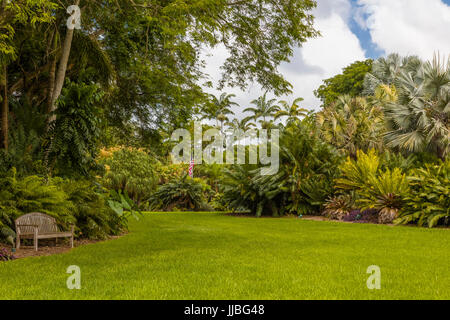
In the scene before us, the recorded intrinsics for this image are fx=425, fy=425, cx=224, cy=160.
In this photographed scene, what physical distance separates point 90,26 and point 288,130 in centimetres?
944

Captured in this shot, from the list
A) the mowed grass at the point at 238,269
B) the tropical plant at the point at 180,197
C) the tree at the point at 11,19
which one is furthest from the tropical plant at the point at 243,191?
the tree at the point at 11,19

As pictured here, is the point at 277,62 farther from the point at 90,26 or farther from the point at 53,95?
the point at 53,95

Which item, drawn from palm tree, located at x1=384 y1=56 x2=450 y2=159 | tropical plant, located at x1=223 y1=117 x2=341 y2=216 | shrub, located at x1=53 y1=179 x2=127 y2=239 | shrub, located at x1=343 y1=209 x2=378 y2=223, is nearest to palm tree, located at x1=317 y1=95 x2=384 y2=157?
Answer: palm tree, located at x1=384 y1=56 x2=450 y2=159

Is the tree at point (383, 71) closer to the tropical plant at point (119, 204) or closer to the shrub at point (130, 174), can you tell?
the shrub at point (130, 174)

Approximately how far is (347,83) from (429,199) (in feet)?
106

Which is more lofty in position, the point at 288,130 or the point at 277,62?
the point at 277,62

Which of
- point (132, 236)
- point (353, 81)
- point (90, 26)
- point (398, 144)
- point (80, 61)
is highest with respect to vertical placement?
point (353, 81)

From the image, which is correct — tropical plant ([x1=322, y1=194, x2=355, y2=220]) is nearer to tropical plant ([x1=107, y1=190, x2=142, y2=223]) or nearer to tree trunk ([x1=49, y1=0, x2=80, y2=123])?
tropical plant ([x1=107, y1=190, x2=142, y2=223])

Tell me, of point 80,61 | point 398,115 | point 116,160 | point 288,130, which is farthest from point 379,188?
point 116,160

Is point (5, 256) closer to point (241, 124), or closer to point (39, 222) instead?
point (39, 222)

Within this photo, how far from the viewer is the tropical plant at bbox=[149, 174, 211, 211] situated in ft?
78.2

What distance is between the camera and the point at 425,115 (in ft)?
62.4

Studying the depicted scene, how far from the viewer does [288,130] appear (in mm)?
18406

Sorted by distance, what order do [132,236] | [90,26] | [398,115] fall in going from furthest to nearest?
[398,115]
[90,26]
[132,236]
